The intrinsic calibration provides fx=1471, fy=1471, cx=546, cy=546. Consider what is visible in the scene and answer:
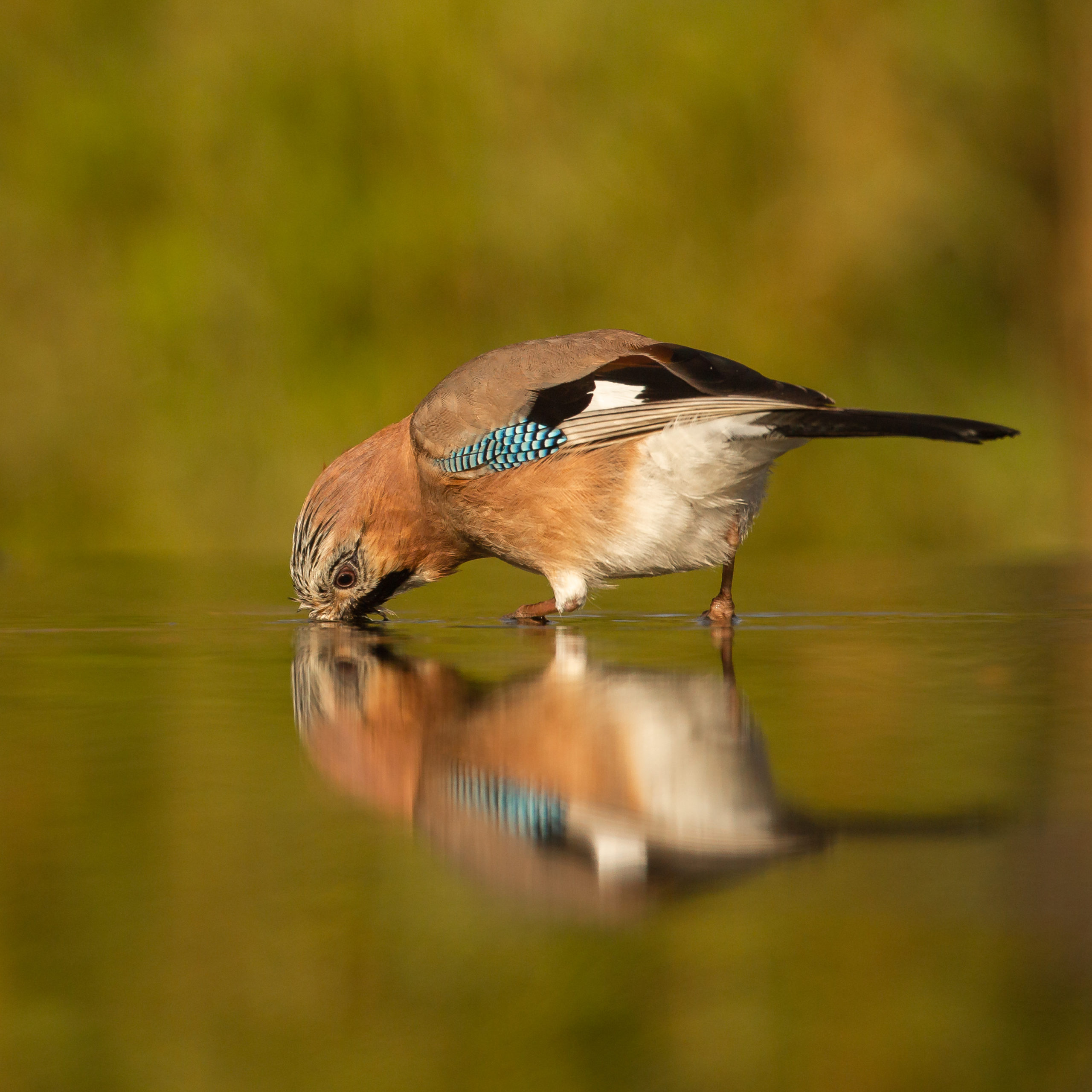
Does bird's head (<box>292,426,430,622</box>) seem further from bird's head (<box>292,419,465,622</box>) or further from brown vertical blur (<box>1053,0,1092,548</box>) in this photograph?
brown vertical blur (<box>1053,0,1092,548</box>)

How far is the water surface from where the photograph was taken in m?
1.20

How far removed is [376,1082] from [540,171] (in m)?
8.65

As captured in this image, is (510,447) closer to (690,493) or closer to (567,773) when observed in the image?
(690,493)

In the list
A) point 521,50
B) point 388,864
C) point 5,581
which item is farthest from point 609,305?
point 388,864

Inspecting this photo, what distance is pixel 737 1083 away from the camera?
1153mm

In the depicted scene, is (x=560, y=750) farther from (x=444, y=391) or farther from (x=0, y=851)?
(x=444, y=391)

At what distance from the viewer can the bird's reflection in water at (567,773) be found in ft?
5.37

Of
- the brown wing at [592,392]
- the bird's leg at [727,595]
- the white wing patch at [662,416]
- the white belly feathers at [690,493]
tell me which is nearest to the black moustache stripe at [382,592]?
the brown wing at [592,392]

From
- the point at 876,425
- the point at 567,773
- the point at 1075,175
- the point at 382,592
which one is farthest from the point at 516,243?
the point at 567,773

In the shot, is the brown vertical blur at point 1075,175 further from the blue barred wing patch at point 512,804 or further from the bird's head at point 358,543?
the blue barred wing patch at point 512,804

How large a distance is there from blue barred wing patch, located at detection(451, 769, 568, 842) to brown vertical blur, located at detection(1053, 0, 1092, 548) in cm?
838

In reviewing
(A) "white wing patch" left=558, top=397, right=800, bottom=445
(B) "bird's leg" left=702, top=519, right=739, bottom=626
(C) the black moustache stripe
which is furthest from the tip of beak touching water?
(B) "bird's leg" left=702, top=519, right=739, bottom=626

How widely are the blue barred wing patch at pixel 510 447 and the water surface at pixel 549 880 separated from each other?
4.86 ft

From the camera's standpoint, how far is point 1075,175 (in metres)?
9.67
